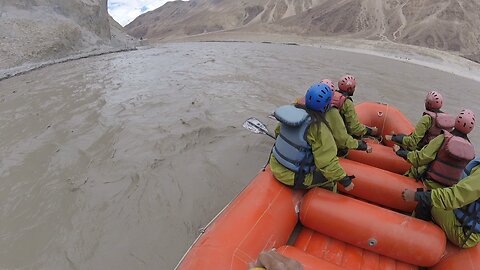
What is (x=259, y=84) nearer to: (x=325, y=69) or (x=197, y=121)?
(x=197, y=121)

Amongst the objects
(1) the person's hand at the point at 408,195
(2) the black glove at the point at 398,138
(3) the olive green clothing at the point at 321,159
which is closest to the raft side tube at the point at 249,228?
(3) the olive green clothing at the point at 321,159

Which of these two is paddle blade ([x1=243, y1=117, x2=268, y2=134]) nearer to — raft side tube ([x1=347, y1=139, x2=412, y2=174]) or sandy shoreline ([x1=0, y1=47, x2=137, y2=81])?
raft side tube ([x1=347, y1=139, x2=412, y2=174])

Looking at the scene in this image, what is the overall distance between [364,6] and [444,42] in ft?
32.2

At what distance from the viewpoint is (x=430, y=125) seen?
4.19m

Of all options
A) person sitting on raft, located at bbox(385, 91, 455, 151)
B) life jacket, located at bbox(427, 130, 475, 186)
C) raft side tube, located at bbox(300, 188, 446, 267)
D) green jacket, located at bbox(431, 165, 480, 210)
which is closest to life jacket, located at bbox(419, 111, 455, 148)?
person sitting on raft, located at bbox(385, 91, 455, 151)

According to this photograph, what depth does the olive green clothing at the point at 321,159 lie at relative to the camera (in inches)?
121

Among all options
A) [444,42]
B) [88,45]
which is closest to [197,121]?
A: [88,45]

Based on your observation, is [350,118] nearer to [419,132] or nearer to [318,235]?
[419,132]

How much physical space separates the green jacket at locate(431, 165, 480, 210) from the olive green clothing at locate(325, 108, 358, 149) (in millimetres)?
1171

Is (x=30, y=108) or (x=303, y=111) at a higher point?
(x=303, y=111)

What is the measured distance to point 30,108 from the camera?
24.9 feet

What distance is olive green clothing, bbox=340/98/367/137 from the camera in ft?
14.6

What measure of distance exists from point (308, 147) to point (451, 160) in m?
1.28

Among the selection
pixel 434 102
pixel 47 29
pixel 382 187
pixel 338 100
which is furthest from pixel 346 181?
pixel 47 29
